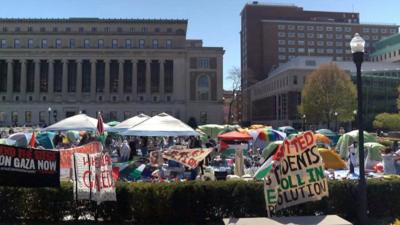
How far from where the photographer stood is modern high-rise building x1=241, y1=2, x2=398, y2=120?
151 metres

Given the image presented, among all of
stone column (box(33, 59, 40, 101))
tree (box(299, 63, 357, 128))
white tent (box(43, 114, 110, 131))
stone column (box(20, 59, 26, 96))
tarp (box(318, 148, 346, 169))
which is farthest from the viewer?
stone column (box(33, 59, 40, 101))

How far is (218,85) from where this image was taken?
4781 inches

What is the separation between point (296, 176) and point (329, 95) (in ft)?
224

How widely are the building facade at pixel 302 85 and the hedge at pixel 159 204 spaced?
86444mm

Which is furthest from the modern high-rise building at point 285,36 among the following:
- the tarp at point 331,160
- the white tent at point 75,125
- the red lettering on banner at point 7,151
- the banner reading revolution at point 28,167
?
the red lettering on banner at point 7,151

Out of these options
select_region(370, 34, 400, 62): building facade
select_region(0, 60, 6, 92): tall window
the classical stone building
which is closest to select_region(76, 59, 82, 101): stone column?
the classical stone building

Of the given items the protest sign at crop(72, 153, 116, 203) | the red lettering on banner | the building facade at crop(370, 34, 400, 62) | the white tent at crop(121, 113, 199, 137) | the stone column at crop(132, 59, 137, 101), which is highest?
the building facade at crop(370, 34, 400, 62)

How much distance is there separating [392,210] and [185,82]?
10981 centimetres

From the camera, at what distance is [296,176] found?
10.5 metres

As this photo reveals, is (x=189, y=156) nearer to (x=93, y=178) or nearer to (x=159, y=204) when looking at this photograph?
(x=159, y=204)

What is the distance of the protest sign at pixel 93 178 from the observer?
11.5m

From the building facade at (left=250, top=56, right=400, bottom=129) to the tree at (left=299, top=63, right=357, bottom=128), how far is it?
18.5m

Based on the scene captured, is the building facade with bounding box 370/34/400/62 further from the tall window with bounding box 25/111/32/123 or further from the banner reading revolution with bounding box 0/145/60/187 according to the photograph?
the banner reading revolution with bounding box 0/145/60/187

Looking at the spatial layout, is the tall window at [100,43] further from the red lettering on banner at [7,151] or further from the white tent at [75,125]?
the red lettering on banner at [7,151]
